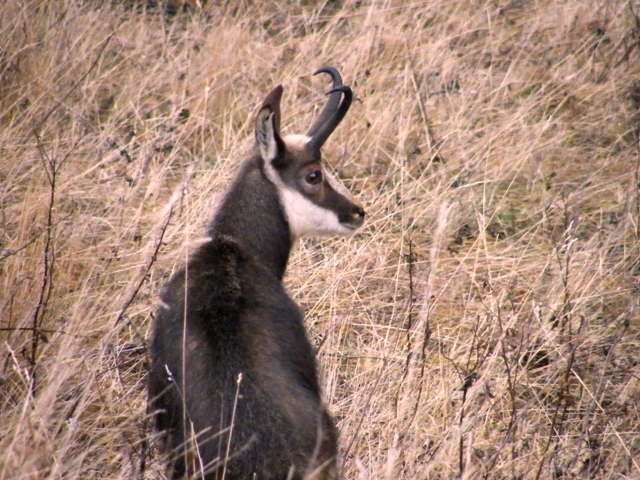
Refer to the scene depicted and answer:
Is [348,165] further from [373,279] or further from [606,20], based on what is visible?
[606,20]

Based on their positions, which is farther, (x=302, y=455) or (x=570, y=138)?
(x=570, y=138)

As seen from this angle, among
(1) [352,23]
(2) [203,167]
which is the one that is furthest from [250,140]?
(1) [352,23]

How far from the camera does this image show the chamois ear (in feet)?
15.9

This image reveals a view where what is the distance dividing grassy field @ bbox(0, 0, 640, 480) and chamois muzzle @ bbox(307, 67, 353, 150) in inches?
32.6

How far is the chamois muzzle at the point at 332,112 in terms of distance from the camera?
502cm

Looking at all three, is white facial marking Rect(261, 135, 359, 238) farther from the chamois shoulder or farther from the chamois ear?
the chamois shoulder

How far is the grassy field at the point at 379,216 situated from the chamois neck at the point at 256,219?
0.34 meters

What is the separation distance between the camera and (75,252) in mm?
5324

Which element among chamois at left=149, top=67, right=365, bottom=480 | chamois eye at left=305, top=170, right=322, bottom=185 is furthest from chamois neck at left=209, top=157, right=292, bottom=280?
chamois eye at left=305, top=170, right=322, bottom=185

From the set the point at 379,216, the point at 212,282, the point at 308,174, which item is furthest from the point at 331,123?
the point at 379,216

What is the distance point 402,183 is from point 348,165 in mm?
845

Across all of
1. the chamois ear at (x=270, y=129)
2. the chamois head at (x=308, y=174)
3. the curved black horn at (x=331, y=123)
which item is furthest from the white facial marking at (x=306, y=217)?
the curved black horn at (x=331, y=123)

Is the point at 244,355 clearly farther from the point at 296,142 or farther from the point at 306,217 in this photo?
the point at 296,142

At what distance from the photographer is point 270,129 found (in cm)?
491
